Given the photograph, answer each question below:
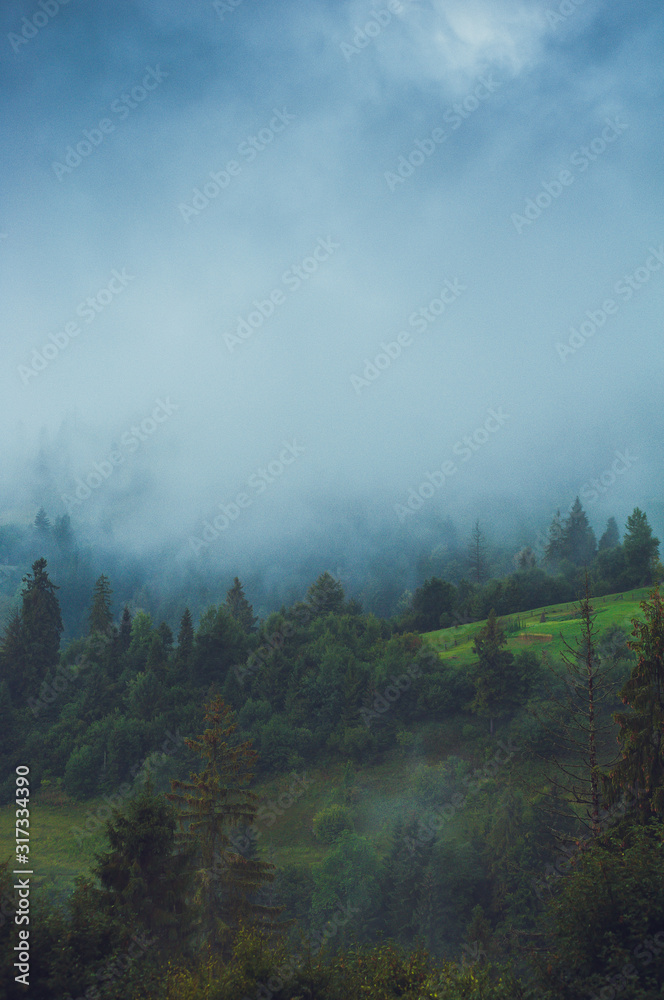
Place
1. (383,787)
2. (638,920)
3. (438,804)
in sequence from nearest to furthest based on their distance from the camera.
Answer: (638,920) < (438,804) < (383,787)

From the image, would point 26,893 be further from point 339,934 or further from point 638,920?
point 339,934

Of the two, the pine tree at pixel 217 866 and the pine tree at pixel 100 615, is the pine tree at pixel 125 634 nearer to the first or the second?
the pine tree at pixel 100 615

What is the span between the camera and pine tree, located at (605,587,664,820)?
22.0m

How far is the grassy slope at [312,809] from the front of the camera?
175 feet

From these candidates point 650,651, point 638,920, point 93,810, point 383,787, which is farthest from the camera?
point 93,810

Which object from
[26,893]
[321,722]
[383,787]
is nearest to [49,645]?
[321,722]

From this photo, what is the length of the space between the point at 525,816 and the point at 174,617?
144m

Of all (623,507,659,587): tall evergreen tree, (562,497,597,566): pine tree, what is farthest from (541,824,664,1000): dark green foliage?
(562,497,597,566): pine tree

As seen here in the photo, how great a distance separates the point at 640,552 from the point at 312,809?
62.9 m

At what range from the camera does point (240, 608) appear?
337ft

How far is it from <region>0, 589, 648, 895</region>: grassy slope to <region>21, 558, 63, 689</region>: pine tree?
19854mm

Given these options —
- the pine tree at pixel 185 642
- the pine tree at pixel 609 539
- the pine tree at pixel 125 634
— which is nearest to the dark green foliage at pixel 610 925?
the pine tree at pixel 185 642

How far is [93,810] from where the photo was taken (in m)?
65.9

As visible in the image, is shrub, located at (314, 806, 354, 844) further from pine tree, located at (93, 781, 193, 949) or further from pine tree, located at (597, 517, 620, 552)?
pine tree, located at (597, 517, 620, 552)
